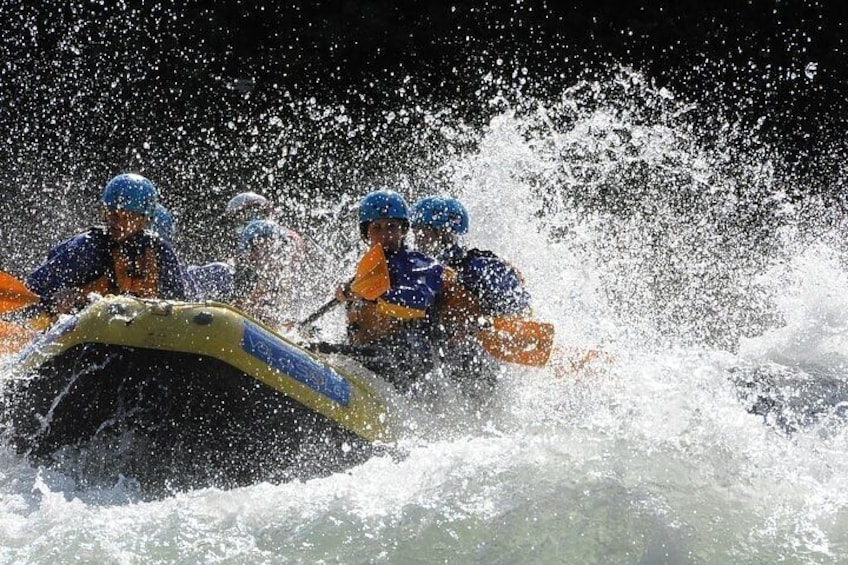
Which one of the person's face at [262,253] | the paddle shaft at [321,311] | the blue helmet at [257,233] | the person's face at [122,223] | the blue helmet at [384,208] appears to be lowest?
the paddle shaft at [321,311]

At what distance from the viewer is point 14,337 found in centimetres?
543

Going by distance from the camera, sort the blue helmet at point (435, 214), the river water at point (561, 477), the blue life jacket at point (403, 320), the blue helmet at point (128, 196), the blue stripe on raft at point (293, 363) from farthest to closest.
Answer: the blue helmet at point (435, 214), the blue helmet at point (128, 196), the blue life jacket at point (403, 320), the blue stripe on raft at point (293, 363), the river water at point (561, 477)

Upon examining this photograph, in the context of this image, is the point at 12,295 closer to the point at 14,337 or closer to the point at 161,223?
the point at 14,337

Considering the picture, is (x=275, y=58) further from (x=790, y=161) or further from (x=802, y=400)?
(x=802, y=400)

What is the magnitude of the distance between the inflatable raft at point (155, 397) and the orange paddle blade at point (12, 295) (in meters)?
0.43

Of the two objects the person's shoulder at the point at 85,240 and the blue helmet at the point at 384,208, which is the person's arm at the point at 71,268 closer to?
the person's shoulder at the point at 85,240

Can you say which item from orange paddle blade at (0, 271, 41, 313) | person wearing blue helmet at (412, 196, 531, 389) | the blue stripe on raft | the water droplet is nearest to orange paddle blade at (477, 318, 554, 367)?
person wearing blue helmet at (412, 196, 531, 389)

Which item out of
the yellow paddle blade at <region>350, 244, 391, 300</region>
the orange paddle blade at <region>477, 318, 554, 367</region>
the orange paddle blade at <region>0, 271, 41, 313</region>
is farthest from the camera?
the orange paddle blade at <region>477, 318, 554, 367</region>

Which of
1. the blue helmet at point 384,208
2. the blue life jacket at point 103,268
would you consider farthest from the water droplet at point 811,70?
the blue life jacket at point 103,268

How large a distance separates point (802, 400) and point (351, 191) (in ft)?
28.1

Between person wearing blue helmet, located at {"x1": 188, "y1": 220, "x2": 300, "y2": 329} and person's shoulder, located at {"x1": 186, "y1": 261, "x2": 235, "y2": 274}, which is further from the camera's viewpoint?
person's shoulder, located at {"x1": 186, "y1": 261, "x2": 235, "y2": 274}

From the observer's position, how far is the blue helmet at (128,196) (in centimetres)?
541

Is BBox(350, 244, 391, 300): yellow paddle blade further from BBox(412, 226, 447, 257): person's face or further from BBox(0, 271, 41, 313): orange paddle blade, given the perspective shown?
BBox(0, 271, 41, 313): orange paddle blade

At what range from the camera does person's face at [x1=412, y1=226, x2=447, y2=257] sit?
19.9ft
